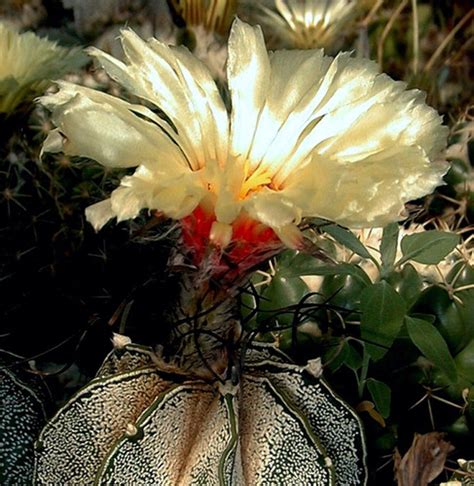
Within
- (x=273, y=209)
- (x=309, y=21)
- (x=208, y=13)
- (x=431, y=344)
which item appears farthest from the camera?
(x=309, y=21)

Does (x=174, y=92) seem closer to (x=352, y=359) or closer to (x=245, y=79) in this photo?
(x=245, y=79)

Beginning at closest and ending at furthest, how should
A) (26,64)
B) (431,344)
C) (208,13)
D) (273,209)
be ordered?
(273,209) < (431,344) < (26,64) < (208,13)

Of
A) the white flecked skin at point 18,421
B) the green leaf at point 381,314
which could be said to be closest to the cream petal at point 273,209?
the green leaf at point 381,314

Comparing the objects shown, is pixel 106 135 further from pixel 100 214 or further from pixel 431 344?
pixel 431 344

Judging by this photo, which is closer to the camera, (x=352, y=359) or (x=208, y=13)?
(x=352, y=359)

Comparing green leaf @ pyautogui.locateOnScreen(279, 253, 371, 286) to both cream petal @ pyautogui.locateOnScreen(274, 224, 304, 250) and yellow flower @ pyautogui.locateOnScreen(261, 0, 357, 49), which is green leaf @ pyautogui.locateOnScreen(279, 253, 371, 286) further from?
yellow flower @ pyautogui.locateOnScreen(261, 0, 357, 49)

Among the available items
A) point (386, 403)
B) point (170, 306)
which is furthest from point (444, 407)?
point (170, 306)

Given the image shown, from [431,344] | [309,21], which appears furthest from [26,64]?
[309,21]

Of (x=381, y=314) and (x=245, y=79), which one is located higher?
(x=245, y=79)
